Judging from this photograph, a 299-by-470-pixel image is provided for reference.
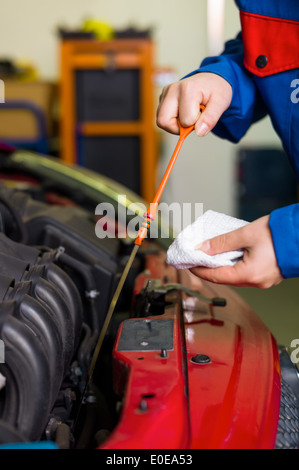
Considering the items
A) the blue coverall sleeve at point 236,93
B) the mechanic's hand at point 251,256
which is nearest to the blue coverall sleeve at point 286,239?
the mechanic's hand at point 251,256

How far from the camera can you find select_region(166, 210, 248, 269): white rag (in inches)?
26.8

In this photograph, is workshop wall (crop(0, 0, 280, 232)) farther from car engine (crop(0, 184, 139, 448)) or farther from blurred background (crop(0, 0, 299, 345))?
car engine (crop(0, 184, 139, 448))

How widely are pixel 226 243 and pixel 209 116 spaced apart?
0.92 ft

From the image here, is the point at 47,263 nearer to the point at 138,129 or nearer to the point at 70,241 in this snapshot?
the point at 70,241

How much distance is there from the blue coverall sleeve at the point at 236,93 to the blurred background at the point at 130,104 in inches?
37.1

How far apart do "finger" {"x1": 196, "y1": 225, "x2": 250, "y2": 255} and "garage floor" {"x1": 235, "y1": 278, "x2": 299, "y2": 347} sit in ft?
3.85

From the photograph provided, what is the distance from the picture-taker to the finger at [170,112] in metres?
0.87

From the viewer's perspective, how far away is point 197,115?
2.78ft

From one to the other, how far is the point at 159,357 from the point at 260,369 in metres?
0.15

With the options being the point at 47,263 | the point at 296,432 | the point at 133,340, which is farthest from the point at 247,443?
the point at 47,263

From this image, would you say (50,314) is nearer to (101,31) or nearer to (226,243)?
(226,243)

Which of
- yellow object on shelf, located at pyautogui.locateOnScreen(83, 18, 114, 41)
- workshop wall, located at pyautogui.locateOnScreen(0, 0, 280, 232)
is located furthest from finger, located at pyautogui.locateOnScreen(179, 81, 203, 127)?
workshop wall, located at pyautogui.locateOnScreen(0, 0, 280, 232)

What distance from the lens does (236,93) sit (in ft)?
3.17

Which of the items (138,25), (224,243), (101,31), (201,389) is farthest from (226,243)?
(138,25)
